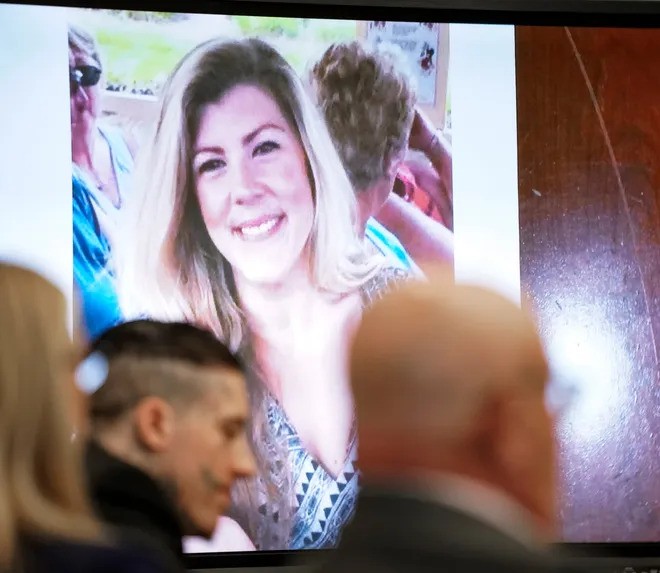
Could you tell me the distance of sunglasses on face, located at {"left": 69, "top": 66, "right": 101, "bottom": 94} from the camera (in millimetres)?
2490

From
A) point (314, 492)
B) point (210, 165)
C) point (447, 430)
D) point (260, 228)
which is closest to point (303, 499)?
point (314, 492)

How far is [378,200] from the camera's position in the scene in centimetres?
258

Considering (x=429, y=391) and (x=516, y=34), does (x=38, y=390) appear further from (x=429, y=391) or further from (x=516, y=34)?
(x=516, y=34)

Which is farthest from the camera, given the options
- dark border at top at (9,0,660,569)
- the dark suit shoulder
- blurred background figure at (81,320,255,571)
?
dark border at top at (9,0,660,569)

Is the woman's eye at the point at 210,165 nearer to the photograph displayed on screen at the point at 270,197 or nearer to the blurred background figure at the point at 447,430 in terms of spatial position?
the photograph displayed on screen at the point at 270,197

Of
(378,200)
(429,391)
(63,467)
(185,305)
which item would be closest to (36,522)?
(63,467)

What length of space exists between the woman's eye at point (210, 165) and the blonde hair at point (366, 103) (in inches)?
10.3

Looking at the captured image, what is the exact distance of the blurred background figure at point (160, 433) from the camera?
150 cm

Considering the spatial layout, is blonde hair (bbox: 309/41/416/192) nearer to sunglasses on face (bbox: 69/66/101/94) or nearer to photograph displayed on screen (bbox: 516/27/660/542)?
Result: photograph displayed on screen (bbox: 516/27/660/542)

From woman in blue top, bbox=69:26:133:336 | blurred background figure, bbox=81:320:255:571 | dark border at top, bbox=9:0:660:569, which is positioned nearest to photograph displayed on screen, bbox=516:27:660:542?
dark border at top, bbox=9:0:660:569

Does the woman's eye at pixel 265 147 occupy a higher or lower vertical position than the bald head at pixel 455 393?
higher

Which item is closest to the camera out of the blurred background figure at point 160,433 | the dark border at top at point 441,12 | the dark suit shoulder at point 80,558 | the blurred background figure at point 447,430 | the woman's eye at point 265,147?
the blurred background figure at point 447,430

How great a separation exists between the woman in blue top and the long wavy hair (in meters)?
0.03

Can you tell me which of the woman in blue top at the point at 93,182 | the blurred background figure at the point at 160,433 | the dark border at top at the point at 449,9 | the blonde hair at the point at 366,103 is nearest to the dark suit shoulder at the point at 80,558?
the blurred background figure at the point at 160,433
